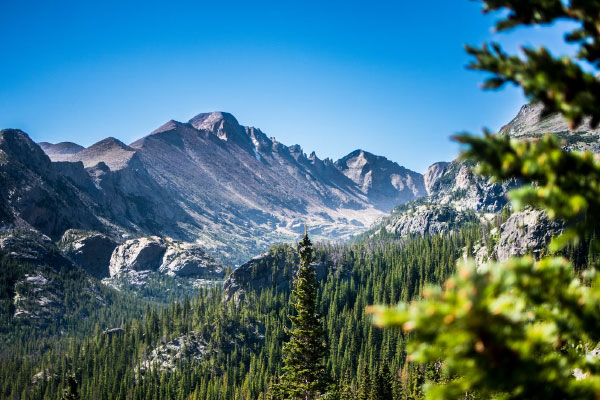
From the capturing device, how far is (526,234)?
416ft

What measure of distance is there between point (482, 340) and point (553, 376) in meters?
0.85

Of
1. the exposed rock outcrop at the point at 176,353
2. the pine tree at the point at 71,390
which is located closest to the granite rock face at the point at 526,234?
the exposed rock outcrop at the point at 176,353

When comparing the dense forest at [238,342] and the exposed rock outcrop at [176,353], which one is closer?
the dense forest at [238,342]

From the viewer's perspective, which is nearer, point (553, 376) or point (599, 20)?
point (553, 376)

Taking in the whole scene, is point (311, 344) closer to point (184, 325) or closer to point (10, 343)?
point (184, 325)

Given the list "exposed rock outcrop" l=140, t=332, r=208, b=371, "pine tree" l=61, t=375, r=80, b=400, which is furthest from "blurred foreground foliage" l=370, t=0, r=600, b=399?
"exposed rock outcrop" l=140, t=332, r=208, b=371

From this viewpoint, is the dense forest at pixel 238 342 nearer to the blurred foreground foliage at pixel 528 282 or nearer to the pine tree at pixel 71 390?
the pine tree at pixel 71 390

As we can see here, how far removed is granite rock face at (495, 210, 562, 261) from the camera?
122938 mm

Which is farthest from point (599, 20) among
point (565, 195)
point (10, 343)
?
point (10, 343)

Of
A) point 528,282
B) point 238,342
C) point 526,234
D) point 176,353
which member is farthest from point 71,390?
point 526,234

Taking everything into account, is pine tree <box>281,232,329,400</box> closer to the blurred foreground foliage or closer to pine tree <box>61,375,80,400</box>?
pine tree <box>61,375,80,400</box>

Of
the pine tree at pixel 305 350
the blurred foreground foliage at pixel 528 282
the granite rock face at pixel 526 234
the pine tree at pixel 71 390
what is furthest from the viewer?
the granite rock face at pixel 526 234

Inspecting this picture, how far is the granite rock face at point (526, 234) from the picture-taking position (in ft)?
403

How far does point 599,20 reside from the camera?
3.91 meters
